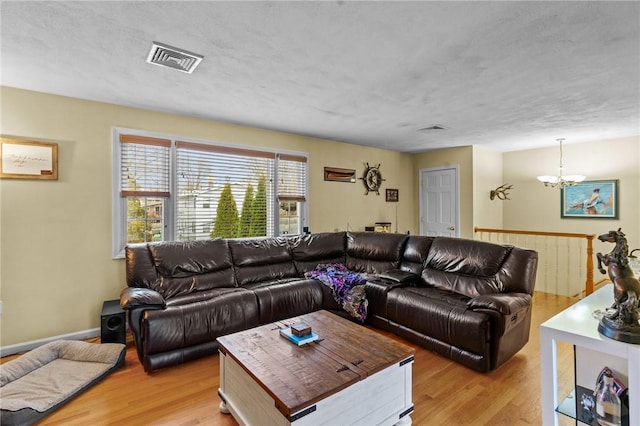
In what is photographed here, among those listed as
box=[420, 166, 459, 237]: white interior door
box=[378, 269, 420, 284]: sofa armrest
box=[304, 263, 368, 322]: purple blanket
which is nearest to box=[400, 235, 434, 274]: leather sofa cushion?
box=[378, 269, 420, 284]: sofa armrest

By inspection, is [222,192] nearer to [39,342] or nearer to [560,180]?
[39,342]

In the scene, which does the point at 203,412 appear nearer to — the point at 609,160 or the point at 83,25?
the point at 83,25

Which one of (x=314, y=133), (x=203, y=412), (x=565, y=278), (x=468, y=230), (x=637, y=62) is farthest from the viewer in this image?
(x=468, y=230)

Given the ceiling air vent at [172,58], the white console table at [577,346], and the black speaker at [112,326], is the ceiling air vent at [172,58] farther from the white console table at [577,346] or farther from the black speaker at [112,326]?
the white console table at [577,346]

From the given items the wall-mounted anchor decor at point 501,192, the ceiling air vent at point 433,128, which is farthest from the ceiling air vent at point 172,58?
the wall-mounted anchor decor at point 501,192

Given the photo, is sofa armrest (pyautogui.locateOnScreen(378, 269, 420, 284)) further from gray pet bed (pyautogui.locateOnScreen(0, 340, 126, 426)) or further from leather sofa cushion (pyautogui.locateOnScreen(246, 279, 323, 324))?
gray pet bed (pyautogui.locateOnScreen(0, 340, 126, 426))

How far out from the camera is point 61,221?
119 inches

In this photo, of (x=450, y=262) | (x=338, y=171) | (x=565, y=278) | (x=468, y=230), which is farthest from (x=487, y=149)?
(x=450, y=262)

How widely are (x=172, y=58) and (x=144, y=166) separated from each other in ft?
5.48

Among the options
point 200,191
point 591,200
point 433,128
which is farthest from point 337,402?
point 591,200

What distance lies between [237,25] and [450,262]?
2998 millimetres

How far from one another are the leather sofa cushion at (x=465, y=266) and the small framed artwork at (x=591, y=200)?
3.34 m

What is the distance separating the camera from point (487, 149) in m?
5.81

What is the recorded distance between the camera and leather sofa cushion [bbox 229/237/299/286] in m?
3.56
